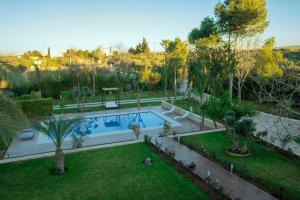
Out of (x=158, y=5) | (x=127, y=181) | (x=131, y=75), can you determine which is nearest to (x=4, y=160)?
(x=127, y=181)

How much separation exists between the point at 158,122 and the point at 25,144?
328 inches

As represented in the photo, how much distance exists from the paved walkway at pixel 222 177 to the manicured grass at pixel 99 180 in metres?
0.87

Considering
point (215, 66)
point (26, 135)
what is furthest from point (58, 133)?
point (215, 66)

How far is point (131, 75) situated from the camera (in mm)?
26688

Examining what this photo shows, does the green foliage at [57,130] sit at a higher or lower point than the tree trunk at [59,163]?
higher

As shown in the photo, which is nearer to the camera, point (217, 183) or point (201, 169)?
point (217, 183)

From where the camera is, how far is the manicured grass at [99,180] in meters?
6.94

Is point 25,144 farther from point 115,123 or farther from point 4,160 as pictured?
point 115,123

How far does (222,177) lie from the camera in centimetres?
794

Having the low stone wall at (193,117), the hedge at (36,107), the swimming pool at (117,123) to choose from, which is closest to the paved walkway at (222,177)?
the low stone wall at (193,117)

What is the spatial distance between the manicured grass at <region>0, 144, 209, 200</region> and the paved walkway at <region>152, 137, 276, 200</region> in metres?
0.87

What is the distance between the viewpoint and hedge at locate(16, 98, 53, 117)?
653 inches

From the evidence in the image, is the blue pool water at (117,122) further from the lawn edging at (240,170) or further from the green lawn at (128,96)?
the green lawn at (128,96)

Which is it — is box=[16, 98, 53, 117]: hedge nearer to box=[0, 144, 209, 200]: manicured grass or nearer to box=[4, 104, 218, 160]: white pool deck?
box=[4, 104, 218, 160]: white pool deck
